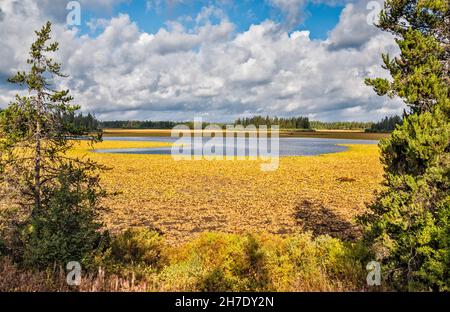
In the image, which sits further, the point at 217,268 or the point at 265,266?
the point at 265,266

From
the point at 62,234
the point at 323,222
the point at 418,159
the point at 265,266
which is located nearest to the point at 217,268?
the point at 265,266

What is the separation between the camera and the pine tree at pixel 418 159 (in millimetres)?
7055

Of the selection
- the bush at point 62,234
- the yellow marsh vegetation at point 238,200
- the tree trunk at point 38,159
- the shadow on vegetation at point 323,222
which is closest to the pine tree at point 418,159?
the yellow marsh vegetation at point 238,200

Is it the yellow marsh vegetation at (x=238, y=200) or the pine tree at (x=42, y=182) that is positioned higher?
the pine tree at (x=42, y=182)

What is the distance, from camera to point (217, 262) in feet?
32.4

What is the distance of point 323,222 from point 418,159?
9609 millimetres

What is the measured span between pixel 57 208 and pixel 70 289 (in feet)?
7.77

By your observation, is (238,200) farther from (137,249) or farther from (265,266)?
(265,266)

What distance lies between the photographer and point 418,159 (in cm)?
803

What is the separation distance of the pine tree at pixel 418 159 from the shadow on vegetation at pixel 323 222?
641 centimetres

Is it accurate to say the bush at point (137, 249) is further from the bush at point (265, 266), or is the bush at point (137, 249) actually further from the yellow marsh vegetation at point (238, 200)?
the yellow marsh vegetation at point (238, 200)

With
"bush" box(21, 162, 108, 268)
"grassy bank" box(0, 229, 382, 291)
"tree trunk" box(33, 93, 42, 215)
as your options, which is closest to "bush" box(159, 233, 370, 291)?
"grassy bank" box(0, 229, 382, 291)
